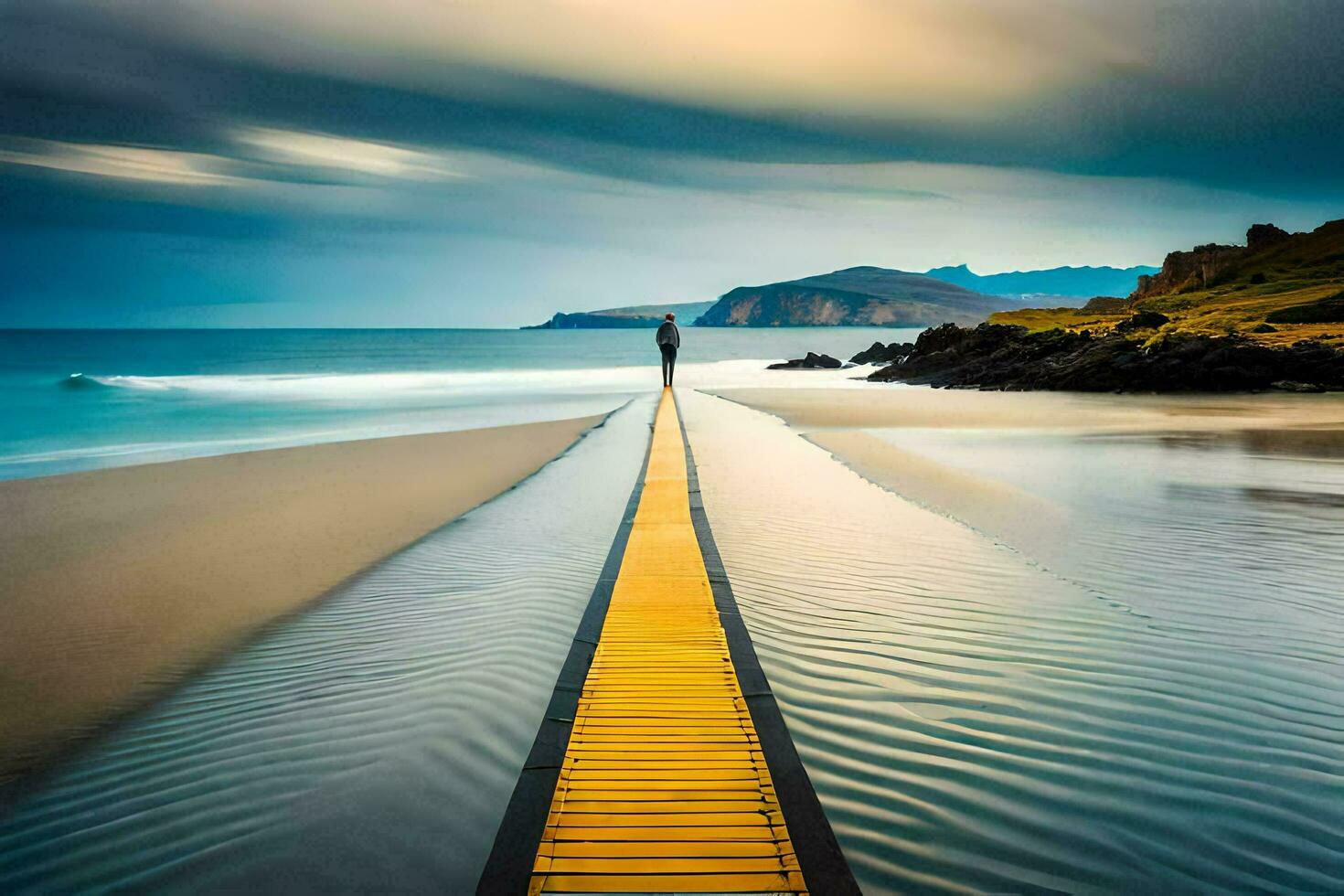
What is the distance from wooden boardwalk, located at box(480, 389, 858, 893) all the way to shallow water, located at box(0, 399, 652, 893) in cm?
32

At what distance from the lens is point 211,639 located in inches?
187

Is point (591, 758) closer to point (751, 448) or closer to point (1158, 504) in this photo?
point (1158, 504)

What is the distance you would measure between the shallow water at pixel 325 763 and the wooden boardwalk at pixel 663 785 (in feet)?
1.05

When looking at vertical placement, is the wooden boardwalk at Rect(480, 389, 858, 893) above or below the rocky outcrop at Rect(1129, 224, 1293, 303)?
below

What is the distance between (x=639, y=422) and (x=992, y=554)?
38.6 feet

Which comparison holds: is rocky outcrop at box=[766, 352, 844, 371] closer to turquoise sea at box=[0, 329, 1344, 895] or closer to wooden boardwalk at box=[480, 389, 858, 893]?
turquoise sea at box=[0, 329, 1344, 895]

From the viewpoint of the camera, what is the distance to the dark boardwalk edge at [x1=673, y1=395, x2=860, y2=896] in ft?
7.20

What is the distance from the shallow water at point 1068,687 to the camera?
2.60m

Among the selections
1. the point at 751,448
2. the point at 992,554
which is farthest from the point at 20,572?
the point at 751,448

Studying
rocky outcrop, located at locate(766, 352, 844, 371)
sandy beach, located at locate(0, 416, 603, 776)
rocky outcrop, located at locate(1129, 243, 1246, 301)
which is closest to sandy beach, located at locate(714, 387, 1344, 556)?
sandy beach, located at locate(0, 416, 603, 776)

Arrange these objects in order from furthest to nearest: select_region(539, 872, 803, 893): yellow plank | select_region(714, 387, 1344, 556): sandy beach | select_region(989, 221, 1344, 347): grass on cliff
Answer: select_region(989, 221, 1344, 347): grass on cliff, select_region(714, 387, 1344, 556): sandy beach, select_region(539, 872, 803, 893): yellow plank

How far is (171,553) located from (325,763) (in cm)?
473

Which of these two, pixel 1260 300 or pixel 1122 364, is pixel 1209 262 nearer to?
pixel 1260 300

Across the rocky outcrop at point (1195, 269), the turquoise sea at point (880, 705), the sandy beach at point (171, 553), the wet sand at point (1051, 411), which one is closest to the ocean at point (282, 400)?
the sandy beach at point (171, 553)
